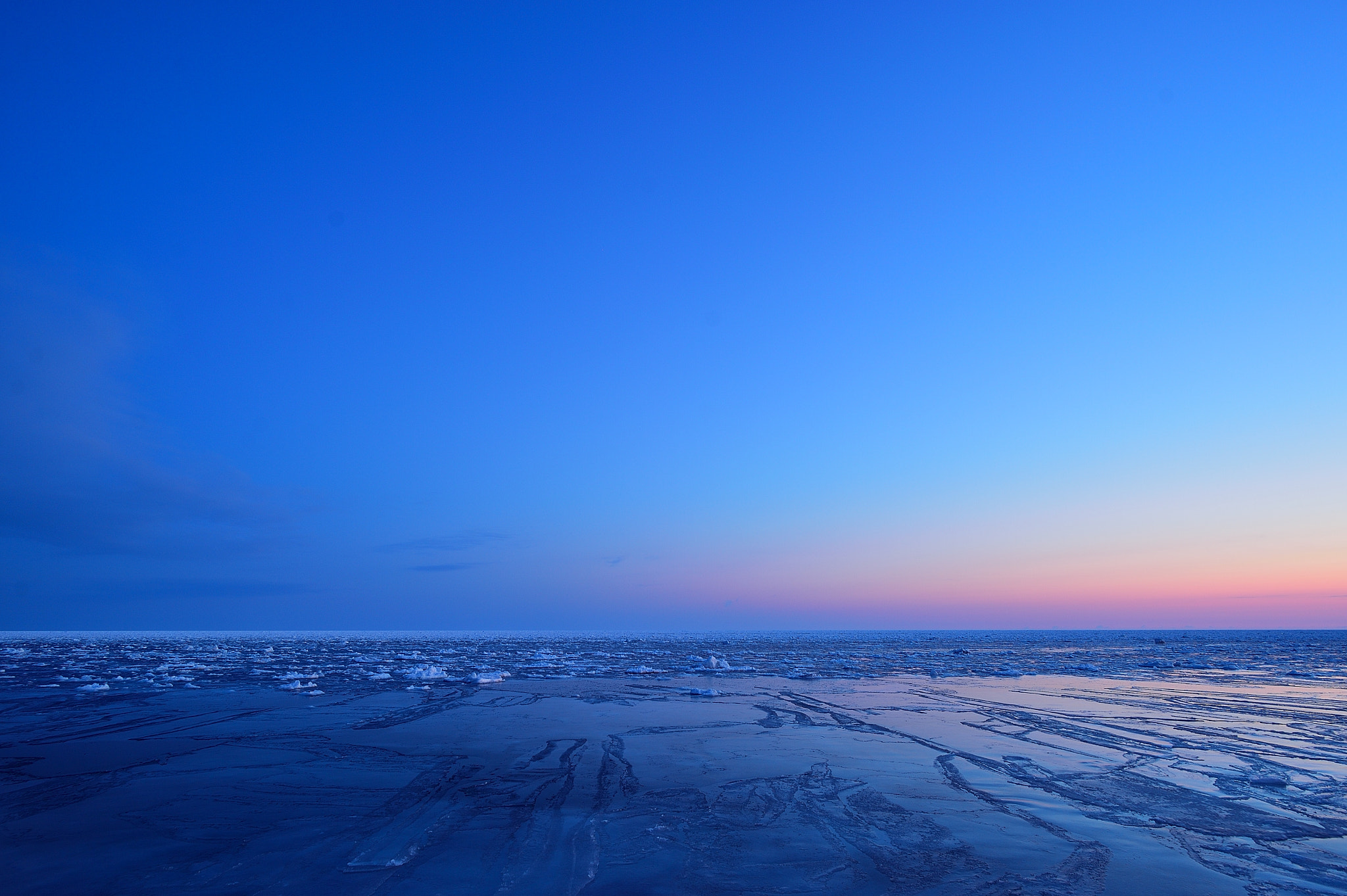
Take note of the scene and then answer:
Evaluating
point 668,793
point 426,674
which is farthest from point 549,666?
point 668,793

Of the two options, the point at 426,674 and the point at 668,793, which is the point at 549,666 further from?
the point at 668,793

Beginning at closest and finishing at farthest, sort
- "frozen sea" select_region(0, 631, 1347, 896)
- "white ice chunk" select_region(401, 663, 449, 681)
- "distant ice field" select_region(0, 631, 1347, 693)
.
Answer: "frozen sea" select_region(0, 631, 1347, 896), "white ice chunk" select_region(401, 663, 449, 681), "distant ice field" select_region(0, 631, 1347, 693)

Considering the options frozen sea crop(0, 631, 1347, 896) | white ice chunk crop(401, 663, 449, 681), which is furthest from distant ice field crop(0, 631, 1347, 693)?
frozen sea crop(0, 631, 1347, 896)

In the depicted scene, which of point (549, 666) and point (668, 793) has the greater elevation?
point (668, 793)

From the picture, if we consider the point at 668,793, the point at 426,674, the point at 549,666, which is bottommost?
the point at 549,666

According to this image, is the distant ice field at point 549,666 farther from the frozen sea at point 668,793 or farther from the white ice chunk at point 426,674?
the frozen sea at point 668,793

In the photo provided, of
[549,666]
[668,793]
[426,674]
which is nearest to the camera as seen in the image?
[668,793]

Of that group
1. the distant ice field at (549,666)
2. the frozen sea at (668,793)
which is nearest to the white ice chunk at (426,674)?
the distant ice field at (549,666)

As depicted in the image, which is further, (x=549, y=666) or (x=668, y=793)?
(x=549, y=666)

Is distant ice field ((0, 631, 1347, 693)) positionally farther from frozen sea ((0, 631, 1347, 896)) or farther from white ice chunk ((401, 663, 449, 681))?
frozen sea ((0, 631, 1347, 896))
